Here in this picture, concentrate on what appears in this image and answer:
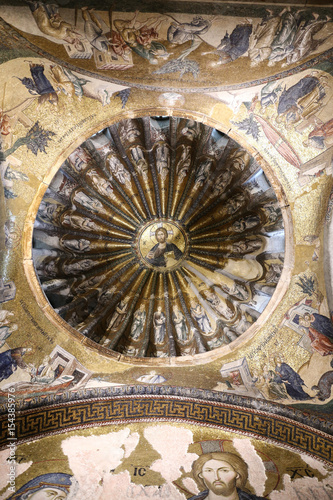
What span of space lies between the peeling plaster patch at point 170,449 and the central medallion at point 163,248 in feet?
12.0

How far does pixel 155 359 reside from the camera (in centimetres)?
955

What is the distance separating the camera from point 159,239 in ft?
36.3

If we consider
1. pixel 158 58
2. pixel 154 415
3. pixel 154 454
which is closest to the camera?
pixel 158 58

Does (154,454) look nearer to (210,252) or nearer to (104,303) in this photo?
(104,303)

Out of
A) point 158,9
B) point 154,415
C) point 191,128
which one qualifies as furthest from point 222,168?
point 154,415

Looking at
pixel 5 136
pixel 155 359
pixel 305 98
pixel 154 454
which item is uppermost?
pixel 5 136

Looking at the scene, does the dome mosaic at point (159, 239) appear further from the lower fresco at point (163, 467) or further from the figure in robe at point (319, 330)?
the lower fresco at point (163, 467)

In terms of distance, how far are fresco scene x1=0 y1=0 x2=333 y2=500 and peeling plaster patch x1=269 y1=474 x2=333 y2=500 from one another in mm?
31

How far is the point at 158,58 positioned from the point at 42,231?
392 cm

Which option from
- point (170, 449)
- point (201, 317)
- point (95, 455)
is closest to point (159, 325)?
point (201, 317)

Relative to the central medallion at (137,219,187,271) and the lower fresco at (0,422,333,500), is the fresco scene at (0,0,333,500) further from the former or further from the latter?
the central medallion at (137,219,187,271)

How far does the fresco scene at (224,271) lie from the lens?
7449 millimetres

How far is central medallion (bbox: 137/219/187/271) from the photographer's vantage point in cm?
1111

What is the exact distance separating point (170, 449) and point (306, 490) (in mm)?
2317
